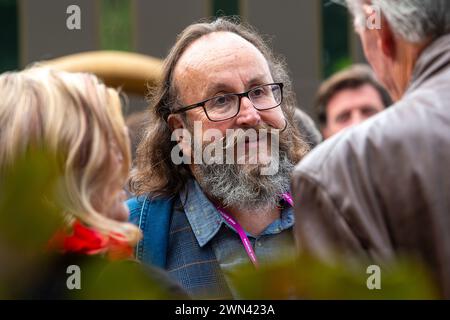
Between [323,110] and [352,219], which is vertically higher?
[352,219]

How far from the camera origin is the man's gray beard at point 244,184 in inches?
134

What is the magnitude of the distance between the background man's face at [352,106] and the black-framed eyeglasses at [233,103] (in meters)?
2.51

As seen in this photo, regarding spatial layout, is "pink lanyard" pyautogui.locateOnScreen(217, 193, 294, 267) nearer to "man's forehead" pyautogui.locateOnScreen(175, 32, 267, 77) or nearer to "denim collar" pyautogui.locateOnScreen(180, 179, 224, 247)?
"denim collar" pyautogui.locateOnScreen(180, 179, 224, 247)

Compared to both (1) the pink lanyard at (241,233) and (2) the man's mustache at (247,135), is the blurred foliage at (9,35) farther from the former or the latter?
(1) the pink lanyard at (241,233)

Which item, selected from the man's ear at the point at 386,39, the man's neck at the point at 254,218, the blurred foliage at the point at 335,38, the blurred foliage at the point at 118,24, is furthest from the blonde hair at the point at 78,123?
the blurred foliage at the point at 335,38

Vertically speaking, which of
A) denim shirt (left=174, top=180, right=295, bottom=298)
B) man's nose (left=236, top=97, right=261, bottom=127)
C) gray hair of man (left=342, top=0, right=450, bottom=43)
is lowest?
denim shirt (left=174, top=180, right=295, bottom=298)

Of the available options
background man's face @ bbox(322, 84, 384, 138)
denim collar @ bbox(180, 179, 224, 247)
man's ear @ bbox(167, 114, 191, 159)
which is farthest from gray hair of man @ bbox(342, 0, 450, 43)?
background man's face @ bbox(322, 84, 384, 138)

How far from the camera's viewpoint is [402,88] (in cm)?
220

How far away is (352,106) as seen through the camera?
20.1 feet

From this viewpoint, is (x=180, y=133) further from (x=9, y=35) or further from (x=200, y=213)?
(x=9, y=35)

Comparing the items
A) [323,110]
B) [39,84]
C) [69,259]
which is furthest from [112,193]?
[323,110]

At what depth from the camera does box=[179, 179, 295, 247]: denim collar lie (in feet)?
10.7
